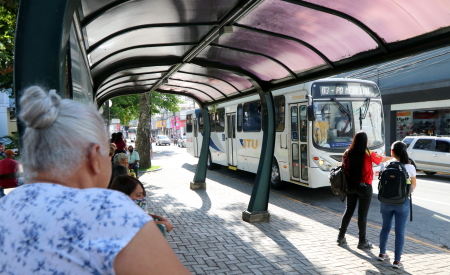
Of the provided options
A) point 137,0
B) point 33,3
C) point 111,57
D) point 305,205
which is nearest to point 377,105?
point 305,205

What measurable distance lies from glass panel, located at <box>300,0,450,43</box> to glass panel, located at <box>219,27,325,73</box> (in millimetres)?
1265

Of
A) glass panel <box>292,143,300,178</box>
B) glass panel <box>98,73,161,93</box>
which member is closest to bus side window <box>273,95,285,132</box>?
glass panel <box>292,143,300,178</box>

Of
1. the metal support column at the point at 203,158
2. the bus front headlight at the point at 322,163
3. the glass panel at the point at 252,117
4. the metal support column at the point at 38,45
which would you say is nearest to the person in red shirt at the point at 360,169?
the bus front headlight at the point at 322,163

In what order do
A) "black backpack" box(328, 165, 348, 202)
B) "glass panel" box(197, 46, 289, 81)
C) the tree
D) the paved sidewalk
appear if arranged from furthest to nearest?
the tree → "glass panel" box(197, 46, 289, 81) → "black backpack" box(328, 165, 348, 202) → the paved sidewalk

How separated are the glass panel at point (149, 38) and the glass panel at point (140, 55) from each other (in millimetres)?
317

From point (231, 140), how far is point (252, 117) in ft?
7.02

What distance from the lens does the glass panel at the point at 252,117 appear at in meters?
13.0

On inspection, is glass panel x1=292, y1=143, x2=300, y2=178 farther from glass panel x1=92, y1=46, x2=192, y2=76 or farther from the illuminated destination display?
glass panel x1=92, y1=46, x2=192, y2=76

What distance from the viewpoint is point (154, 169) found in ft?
57.4

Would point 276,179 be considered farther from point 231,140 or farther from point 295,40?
point 295,40

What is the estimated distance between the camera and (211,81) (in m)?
8.70

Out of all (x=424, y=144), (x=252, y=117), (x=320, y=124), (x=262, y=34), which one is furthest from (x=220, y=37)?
(x=424, y=144)

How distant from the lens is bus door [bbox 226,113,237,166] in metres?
14.9

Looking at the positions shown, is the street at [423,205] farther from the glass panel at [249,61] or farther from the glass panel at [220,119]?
the glass panel at [249,61]
